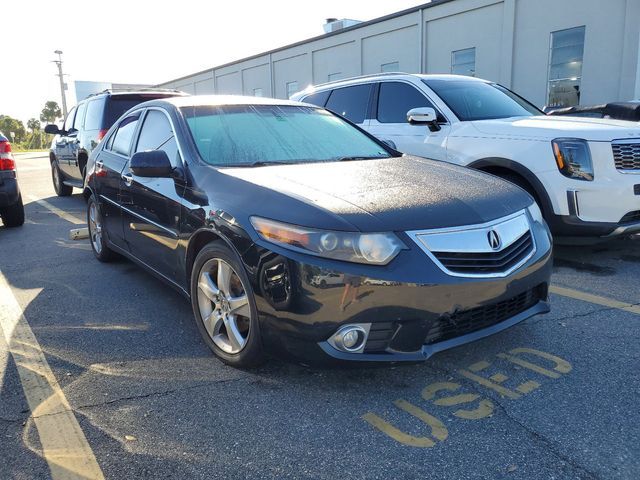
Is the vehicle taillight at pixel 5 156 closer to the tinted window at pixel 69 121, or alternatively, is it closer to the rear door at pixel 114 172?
the rear door at pixel 114 172

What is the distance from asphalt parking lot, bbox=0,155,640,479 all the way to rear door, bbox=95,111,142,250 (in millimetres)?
905

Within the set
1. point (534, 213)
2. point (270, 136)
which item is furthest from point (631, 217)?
point (270, 136)

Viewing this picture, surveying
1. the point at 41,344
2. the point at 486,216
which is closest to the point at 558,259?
the point at 486,216

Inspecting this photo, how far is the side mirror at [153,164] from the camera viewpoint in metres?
3.38

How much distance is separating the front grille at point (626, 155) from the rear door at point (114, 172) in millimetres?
4057

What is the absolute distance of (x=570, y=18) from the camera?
42.9 ft

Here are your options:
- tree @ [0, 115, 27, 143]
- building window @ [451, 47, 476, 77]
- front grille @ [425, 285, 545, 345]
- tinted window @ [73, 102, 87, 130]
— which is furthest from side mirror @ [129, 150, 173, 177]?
tree @ [0, 115, 27, 143]

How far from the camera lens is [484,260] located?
2.63 meters

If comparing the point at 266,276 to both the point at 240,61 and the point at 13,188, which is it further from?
the point at 240,61

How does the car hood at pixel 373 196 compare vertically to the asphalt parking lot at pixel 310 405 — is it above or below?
above

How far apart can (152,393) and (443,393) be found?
1496mm

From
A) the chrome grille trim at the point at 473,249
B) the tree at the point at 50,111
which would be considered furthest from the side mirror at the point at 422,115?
the tree at the point at 50,111

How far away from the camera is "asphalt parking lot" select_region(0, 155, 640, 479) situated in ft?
7.14

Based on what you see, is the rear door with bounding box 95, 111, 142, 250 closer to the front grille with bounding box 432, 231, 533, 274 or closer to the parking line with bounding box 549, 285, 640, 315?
the front grille with bounding box 432, 231, 533, 274
